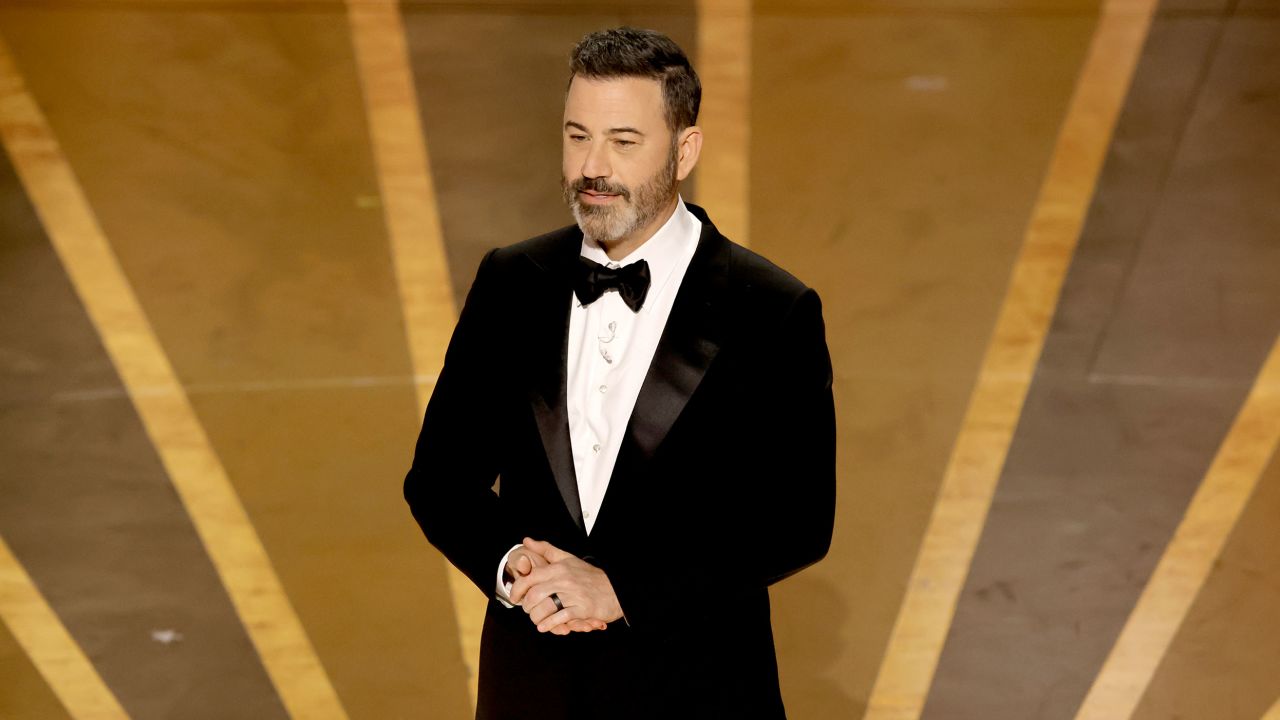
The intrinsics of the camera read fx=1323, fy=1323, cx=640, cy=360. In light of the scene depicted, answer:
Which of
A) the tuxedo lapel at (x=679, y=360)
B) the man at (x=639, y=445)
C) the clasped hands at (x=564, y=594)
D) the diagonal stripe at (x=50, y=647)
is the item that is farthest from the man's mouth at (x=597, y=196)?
the diagonal stripe at (x=50, y=647)

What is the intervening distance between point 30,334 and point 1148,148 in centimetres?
287

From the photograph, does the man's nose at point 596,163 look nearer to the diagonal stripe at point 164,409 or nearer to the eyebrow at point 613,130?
the eyebrow at point 613,130

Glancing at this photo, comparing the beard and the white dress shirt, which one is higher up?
the beard

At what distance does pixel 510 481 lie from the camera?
151cm

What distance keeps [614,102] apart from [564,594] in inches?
20.1

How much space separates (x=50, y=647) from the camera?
2.62 meters

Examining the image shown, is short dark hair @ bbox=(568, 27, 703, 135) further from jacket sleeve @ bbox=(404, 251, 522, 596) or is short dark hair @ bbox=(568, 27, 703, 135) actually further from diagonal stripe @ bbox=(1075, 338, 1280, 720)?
diagonal stripe @ bbox=(1075, 338, 1280, 720)

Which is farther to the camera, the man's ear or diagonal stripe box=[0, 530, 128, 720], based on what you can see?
diagonal stripe box=[0, 530, 128, 720]

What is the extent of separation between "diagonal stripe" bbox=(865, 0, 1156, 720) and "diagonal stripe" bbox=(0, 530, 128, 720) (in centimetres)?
148

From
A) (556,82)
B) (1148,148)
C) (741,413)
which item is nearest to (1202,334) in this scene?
(1148,148)

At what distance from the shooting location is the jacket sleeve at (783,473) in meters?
1.42

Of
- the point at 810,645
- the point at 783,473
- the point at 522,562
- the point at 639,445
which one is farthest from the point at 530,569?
the point at 810,645

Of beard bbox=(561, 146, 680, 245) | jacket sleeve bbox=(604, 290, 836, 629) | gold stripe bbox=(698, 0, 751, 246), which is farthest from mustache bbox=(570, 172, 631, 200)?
gold stripe bbox=(698, 0, 751, 246)

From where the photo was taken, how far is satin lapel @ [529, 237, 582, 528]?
1.43 m
